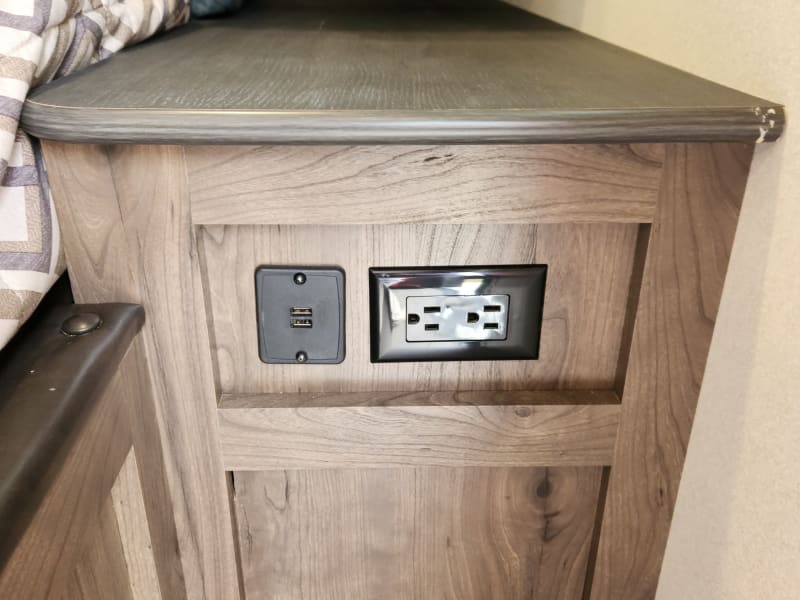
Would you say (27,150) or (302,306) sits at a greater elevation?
(27,150)

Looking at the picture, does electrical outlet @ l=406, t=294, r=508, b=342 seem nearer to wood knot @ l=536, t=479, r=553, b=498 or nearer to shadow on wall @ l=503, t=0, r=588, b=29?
wood knot @ l=536, t=479, r=553, b=498

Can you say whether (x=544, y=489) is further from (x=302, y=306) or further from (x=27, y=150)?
(x=27, y=150)

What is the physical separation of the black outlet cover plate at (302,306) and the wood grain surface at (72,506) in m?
0.12

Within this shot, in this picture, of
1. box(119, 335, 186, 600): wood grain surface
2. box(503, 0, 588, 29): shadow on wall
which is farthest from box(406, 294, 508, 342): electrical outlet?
box(503, 0, 588, 29): shadow on wall

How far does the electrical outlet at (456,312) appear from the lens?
0.51 m

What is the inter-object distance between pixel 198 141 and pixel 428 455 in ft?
1.04

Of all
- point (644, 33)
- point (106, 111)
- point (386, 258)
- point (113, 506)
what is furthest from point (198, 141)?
point (644, 33)

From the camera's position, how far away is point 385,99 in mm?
442

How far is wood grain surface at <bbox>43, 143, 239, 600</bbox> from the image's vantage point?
0.45m

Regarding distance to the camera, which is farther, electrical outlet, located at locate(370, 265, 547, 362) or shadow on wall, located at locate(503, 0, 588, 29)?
shadow on wall, located at locate(503, 0, 588, 29)

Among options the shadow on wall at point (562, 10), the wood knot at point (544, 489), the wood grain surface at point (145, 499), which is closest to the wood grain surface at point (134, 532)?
the wood grain surface at point (145, 499)

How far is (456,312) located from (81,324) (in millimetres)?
280

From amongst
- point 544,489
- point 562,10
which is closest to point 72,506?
point 544,489

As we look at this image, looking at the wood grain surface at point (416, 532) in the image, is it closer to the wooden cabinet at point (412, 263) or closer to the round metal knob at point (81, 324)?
the wooden cabinet at point (412, 263)
